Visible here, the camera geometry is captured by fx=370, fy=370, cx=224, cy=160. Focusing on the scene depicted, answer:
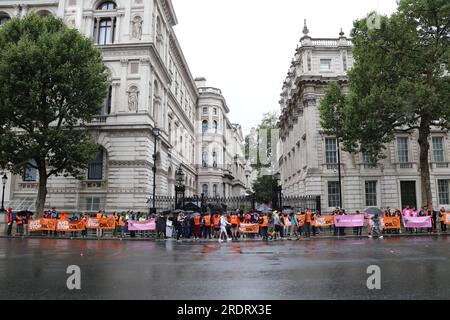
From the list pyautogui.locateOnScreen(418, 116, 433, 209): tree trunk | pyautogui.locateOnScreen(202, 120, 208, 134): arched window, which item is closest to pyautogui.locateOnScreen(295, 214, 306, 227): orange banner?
pyautogui.locateOnScreen(418, 116, 433, 209): tree trunk

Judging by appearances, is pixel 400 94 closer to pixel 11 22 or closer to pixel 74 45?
pixel 74 45

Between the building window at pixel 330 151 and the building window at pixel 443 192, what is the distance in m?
9.92

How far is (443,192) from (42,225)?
1350 inches

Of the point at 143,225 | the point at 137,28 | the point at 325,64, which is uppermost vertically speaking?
the point at 137,28

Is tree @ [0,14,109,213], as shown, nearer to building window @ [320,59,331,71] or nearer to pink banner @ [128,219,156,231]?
pink banner @ [128,219,156,231]

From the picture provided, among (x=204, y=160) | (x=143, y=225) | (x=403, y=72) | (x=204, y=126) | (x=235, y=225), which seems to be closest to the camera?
(x=235, y=225)

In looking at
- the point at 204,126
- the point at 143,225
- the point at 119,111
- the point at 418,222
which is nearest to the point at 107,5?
the point at 119,111

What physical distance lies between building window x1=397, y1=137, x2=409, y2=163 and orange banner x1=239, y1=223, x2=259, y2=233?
19.5 m

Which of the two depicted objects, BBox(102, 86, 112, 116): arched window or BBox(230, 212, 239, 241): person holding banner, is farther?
BBox(102, 86, 112, 116): arched window

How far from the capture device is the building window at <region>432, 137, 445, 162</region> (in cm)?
3544

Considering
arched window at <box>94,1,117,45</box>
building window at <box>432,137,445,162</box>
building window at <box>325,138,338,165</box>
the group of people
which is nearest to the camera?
the group of people

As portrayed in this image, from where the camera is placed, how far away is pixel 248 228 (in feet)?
76.7

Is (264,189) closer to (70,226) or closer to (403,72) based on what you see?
(403,72)

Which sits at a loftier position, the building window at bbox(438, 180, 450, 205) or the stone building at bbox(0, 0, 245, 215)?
the stone building at bbox(0, 0, 245, 215)
